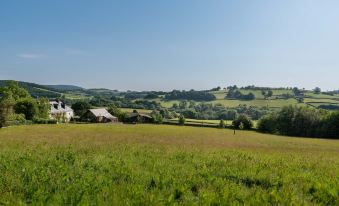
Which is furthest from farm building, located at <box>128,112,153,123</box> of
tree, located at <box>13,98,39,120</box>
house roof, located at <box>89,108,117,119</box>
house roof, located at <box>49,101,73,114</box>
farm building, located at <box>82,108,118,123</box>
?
tree, located at <box>13,98,39,120</box>

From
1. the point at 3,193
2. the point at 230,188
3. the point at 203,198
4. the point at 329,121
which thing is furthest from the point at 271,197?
the point at 329,121

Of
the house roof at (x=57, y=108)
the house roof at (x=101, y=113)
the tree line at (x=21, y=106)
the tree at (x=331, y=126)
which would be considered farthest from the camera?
the house roof at (x=57, y=108)

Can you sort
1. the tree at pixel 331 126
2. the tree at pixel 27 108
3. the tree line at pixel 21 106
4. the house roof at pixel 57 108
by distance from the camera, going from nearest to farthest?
1. the tree line at pixel 21 106
2. the tree at pixel 331 126
3. the tree at pixel 27 108
4. the house roof at pixel 57 108

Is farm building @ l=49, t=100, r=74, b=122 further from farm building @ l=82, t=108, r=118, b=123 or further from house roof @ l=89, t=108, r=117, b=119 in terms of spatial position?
house roof @ l=89, t=108, r=117, b=119

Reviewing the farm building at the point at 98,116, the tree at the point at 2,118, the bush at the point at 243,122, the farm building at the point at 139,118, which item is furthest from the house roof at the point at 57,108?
the bush at the point at 243,122

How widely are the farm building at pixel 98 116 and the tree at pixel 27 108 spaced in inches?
1048

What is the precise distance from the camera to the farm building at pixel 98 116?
5094 inches

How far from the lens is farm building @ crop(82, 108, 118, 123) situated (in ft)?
424

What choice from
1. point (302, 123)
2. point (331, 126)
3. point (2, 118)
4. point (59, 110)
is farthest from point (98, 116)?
point (331, 126)

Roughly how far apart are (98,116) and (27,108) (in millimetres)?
30865

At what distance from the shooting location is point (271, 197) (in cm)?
1052

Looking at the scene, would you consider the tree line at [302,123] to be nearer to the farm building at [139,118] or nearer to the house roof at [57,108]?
the farm building at [139,118]

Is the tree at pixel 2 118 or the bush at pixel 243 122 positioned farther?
the bush at pixel 243 122

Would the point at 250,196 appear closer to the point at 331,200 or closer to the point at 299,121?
the point at 331,200
